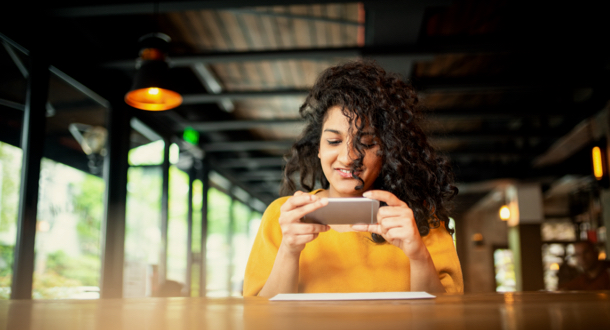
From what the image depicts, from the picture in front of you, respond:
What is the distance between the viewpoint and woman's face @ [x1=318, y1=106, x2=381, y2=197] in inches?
56.7

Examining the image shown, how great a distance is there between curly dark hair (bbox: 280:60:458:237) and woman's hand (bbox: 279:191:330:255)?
0.91ft

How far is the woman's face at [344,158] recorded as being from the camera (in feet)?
4.73

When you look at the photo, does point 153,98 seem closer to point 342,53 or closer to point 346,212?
point 342,53

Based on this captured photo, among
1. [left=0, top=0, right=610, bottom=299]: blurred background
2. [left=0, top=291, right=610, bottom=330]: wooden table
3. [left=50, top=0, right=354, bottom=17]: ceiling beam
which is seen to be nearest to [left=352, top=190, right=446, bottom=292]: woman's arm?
[left=0, top=291, right=610, bottom=330]: wooden table

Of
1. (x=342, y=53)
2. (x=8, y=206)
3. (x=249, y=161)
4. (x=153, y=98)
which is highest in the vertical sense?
(x=342, y=53)

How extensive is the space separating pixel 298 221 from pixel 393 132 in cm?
51

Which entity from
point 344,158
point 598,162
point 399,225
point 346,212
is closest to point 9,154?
point 344,158

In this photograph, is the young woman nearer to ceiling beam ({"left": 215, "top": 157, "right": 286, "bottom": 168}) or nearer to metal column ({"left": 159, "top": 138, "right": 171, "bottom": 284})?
metal column ({"left": 159, "top": 138, "right": 171, "bottom": 284})

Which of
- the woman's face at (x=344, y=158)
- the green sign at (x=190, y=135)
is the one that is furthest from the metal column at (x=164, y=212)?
the woman's face at (x=344, y=158)

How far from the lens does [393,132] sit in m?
1.52

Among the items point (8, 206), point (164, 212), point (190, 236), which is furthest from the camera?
point (190, 236)

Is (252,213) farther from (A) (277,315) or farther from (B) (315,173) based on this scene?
(A) (277,315)

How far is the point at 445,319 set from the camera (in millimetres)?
564

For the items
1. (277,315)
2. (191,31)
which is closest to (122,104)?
(191,31)
